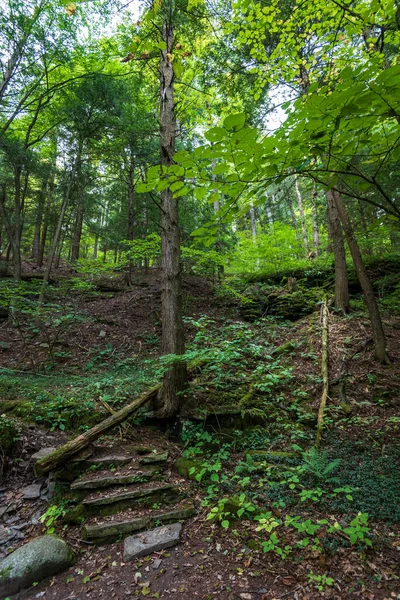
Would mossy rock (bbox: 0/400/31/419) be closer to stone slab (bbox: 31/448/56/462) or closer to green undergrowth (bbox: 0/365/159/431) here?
green undergrowth (bbox: 0/365/159/431)

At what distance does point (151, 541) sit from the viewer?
297cm

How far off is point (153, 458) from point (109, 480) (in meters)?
0.65

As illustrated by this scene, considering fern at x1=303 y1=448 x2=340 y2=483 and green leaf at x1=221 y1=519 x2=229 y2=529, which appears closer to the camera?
green leaf at x1=221 y1=519 x2=229 y2=529

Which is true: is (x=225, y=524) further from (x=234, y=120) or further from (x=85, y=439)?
(x=234, y=120)

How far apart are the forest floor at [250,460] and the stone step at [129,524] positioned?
0.12m

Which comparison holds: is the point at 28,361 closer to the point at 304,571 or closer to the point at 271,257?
the point at 304,571

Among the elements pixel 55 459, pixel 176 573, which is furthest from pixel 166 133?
pixel 176 573

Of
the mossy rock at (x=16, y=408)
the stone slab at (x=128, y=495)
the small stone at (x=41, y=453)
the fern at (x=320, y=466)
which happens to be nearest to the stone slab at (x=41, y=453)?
the small stone at (x=41, y=453)

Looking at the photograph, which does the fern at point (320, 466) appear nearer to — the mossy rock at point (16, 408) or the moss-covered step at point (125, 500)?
the moss-covered step at point (125, 500)

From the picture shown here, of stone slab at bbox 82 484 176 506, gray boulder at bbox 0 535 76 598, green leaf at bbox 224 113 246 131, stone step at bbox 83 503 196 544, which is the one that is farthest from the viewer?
stone slab at bbox 82 484 176 506

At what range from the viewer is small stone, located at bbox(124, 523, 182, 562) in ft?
9.43

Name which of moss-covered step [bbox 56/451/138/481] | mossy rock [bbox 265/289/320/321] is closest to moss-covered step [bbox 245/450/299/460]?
moss-covered step [bbox 56/451/138/481]

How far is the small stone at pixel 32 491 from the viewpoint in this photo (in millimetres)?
3639

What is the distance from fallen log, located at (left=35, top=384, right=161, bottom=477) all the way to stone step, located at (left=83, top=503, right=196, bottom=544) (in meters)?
0.87
